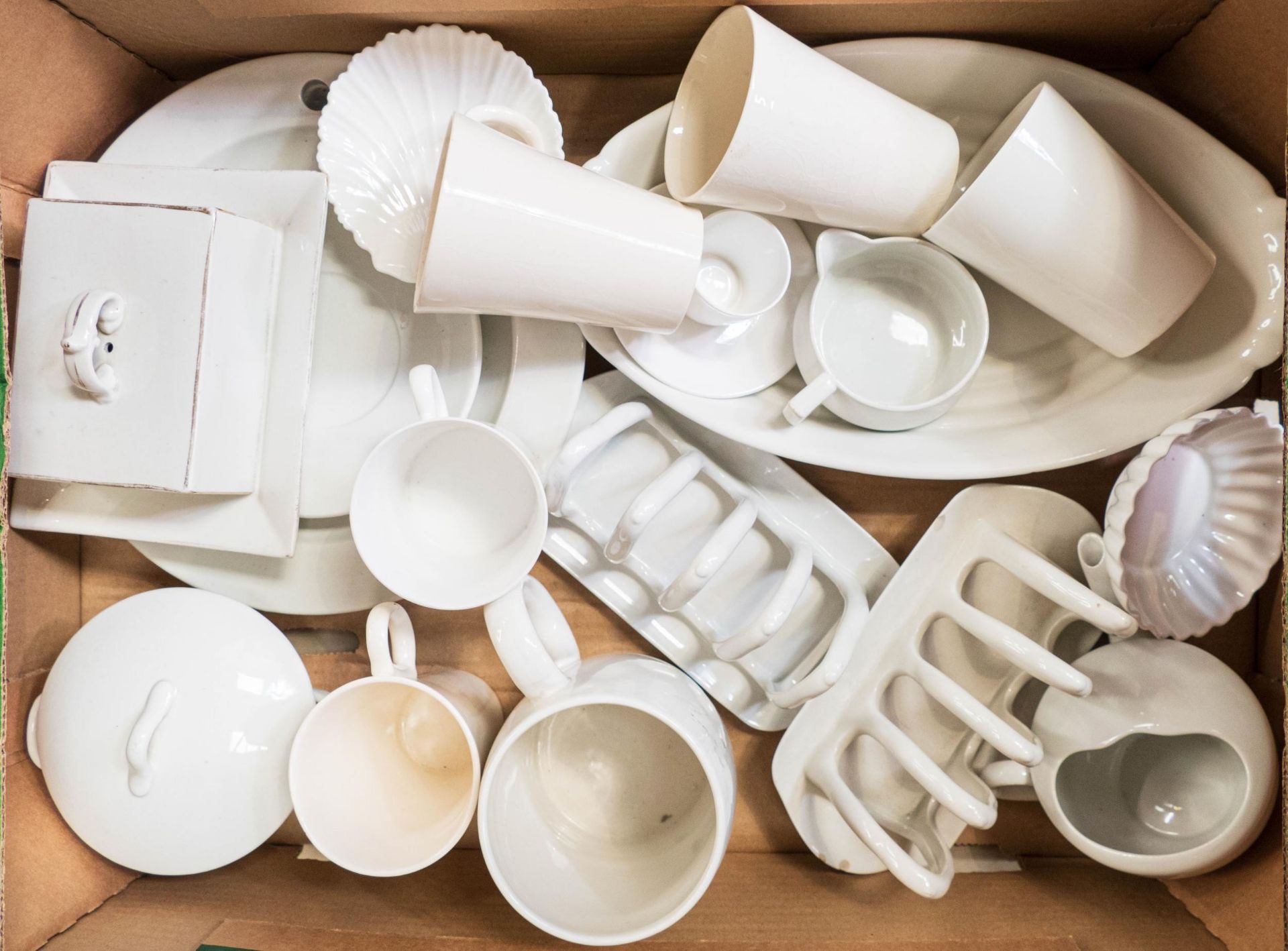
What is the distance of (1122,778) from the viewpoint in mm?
654

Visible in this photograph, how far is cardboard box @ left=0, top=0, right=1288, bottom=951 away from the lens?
59 cm

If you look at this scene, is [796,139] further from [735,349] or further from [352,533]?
[352,533]

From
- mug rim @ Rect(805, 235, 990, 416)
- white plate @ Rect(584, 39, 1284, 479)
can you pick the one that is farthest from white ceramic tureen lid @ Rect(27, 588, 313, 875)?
mug rim @ Rect(805, 235, 990, 416)

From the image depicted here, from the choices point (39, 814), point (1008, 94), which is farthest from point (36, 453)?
point (1008, 94)

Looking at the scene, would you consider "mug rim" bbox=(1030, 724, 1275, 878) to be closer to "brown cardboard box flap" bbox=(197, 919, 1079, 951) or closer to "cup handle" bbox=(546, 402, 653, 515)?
"brown cardboard box flap" bbox=(197, 919, 1079, 951)

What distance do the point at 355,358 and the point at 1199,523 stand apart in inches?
26.1

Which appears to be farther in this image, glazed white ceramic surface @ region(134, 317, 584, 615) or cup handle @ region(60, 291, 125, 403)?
glazed white ceramic surface @ region(134, 317, 584, 615)

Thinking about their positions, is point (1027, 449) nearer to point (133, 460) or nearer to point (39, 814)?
point (133, 460)

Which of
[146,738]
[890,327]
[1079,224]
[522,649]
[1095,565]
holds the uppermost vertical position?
[1079,224]

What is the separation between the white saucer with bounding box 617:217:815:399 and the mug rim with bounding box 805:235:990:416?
1.0 inches

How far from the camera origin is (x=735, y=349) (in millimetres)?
669

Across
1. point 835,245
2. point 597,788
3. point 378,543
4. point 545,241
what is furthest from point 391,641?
point 835,245

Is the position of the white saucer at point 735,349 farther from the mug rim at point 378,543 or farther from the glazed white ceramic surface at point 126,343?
the glazed white ceramic surface at point 126,343

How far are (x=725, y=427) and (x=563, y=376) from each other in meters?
0.13
